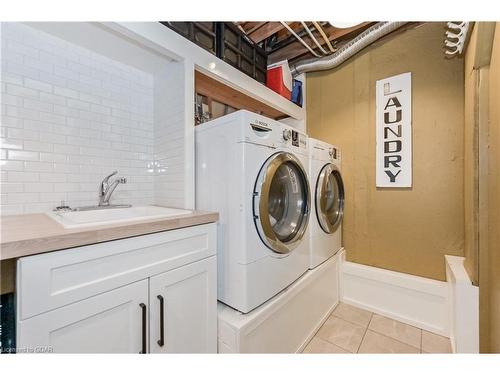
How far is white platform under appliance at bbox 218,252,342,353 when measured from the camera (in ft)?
3.59

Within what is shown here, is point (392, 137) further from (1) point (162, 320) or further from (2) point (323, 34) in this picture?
(1) point (162, 320)

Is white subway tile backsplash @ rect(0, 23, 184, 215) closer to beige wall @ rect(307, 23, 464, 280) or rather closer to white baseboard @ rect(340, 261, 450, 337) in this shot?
beige wall @ rect(307, 23, 464, 280)

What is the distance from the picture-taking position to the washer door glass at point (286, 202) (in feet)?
4.11

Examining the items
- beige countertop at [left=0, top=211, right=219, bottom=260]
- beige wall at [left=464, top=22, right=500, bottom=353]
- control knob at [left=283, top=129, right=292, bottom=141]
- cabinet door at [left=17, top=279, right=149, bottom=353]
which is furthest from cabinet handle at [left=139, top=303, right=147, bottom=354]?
beige wall at [left=464, top=22, right=500, bottom=353]

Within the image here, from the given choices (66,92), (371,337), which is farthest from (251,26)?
(371,337)

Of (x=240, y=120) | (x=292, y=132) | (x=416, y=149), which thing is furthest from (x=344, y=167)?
(x=240, y=120)

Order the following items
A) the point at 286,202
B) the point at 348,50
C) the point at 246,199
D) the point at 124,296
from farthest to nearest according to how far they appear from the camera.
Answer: the point at 348,50
the point at 286,202
the point at 246,199
the point at 124,296

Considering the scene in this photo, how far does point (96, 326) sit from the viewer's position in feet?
2.46

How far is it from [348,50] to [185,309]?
96.2 inches

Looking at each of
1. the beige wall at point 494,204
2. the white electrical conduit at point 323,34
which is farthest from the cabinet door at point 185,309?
the white electrical conduit at point 323,34

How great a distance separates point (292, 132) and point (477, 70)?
3.55 feet

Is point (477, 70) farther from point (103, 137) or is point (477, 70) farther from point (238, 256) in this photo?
point (103, 137)

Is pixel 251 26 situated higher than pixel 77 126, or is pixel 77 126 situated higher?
pixel 251 26

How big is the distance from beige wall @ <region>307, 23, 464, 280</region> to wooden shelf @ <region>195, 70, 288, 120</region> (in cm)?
74
